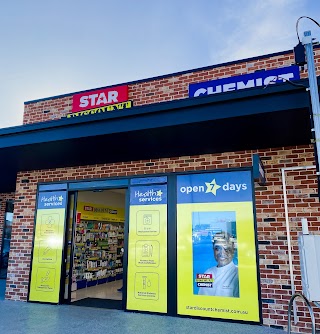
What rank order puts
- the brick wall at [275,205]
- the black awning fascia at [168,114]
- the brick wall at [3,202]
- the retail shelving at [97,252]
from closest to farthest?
the black awning fascia at [168,114] → the brick wall at [275,205] → the retail shelving at [97,252] → the brick wall at [3,202]

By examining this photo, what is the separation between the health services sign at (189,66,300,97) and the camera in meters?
5.87

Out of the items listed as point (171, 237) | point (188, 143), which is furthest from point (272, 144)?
point (171, 237)

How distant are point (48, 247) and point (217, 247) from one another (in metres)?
3.99

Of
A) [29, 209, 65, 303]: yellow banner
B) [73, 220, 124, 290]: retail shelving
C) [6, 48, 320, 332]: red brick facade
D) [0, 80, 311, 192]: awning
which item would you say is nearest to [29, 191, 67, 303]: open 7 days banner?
[29, 209, 65, 303]: yellow banner

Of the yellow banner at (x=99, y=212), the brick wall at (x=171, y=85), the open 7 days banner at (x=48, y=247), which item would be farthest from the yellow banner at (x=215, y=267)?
the yellow banner at (x=99, y=212)

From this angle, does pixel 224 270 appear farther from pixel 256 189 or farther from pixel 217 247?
pixel 256 189

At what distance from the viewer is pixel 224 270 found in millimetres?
5539

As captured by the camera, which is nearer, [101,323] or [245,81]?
[101,323]

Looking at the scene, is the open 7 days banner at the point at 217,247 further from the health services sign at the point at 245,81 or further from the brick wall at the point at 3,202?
the brick wall at the point at 3,202

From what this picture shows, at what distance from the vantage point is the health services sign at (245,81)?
5871mm

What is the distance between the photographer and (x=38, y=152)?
610 centimetres

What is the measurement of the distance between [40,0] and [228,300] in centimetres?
878

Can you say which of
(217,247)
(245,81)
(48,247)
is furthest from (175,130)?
(48,247)

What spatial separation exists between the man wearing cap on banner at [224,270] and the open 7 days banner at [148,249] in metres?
0.87
